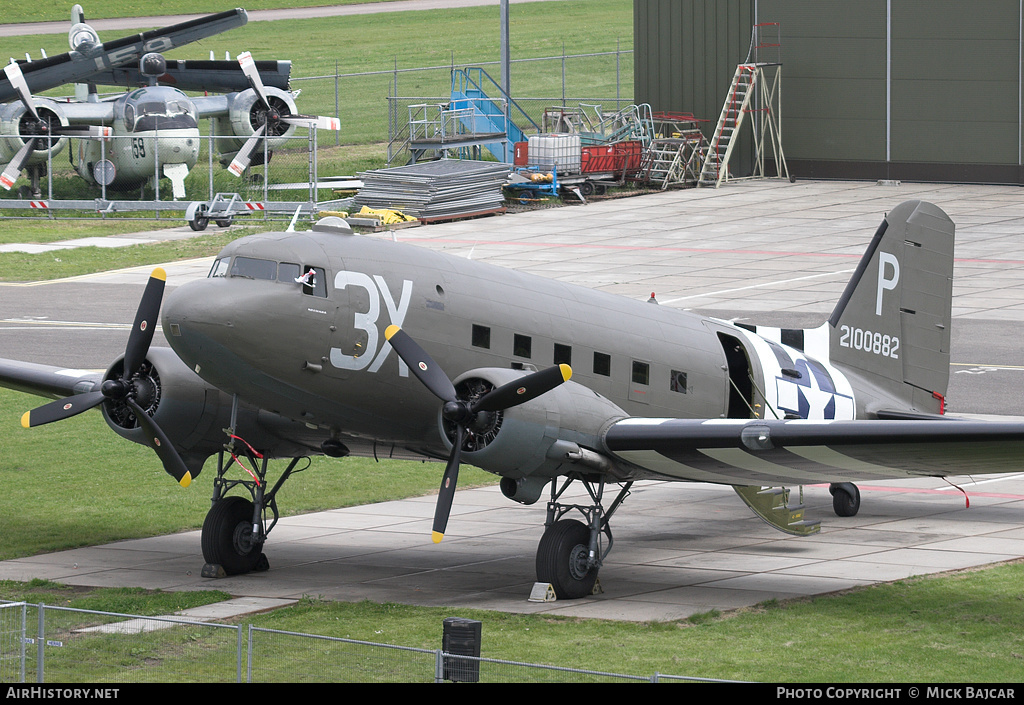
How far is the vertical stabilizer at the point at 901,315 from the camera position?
26.8 meters

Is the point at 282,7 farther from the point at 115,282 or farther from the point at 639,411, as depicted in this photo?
the point at 639,411

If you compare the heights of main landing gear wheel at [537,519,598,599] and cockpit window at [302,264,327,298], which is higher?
cockpit window at [302,264,327,298]

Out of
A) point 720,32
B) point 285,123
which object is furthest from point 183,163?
point 720,32

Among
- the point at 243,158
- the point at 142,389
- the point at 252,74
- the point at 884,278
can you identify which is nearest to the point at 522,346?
the point at 142,389

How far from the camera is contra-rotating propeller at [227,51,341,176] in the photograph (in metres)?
64.7

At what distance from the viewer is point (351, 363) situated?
20.3 metres

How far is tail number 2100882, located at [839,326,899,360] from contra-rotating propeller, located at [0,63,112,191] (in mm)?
43972

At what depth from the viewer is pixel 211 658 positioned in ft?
51.8

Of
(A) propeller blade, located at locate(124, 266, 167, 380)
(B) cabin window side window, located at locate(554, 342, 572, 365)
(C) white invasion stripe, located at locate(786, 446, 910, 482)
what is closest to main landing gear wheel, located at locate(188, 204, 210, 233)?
(A) propeller blade, located at locate(124, 266, 167, 380)

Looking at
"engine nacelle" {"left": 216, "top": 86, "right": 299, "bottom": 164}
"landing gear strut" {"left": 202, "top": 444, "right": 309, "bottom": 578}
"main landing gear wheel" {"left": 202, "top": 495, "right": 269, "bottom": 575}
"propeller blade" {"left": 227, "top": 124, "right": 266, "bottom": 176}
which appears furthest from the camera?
"engine nacelle" {"left": 216, "top": 86, "right": 299, "bottom": 164}

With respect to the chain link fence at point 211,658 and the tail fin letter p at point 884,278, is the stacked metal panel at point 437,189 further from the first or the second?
the chain link fence at point 211,658

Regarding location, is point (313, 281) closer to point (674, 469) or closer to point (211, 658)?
point (674, 469)

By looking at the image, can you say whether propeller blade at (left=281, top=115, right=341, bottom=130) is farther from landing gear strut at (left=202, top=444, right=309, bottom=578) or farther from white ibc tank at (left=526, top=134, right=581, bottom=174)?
landing gear strut at (left=202, top=444, right=309, bottom=578)

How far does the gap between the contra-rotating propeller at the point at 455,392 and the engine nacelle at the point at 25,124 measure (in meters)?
47.3
